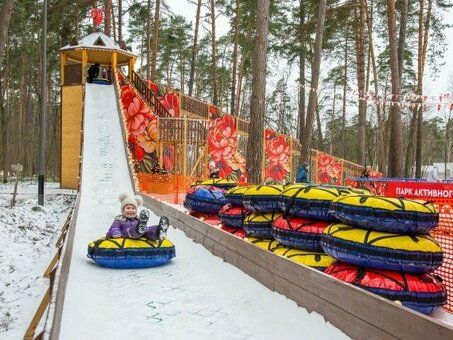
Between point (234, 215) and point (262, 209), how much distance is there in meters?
1.01

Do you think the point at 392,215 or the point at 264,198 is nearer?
the point at 392,215

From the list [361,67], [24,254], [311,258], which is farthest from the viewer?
[361,67]

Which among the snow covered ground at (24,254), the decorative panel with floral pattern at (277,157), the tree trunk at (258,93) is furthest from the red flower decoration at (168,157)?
the tree trunk at (258,93)

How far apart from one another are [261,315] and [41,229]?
1069 cm

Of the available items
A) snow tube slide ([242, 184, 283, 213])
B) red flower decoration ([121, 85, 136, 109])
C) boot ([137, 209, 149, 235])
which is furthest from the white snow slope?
red flower decoration ([121, 85, 136, 109])

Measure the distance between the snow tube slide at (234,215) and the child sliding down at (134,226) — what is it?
1.11 metres

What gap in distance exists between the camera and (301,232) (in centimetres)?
483

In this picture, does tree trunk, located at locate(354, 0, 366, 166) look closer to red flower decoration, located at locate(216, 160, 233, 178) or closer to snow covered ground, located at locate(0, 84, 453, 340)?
red flower decoration, located at locate(216, 160, 233, 178)

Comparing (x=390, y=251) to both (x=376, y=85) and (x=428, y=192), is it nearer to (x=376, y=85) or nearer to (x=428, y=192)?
(x=428, y=192)

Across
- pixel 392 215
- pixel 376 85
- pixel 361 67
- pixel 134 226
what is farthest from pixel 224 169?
pixel 392 215

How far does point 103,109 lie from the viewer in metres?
18.8

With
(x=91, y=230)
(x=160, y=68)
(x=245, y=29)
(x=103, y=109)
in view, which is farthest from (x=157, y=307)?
(x=160, y=68)

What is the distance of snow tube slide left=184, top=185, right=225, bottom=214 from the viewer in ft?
27.3

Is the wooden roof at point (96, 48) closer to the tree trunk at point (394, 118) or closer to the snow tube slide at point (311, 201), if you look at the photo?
the tree trunk at point (394, 118)
